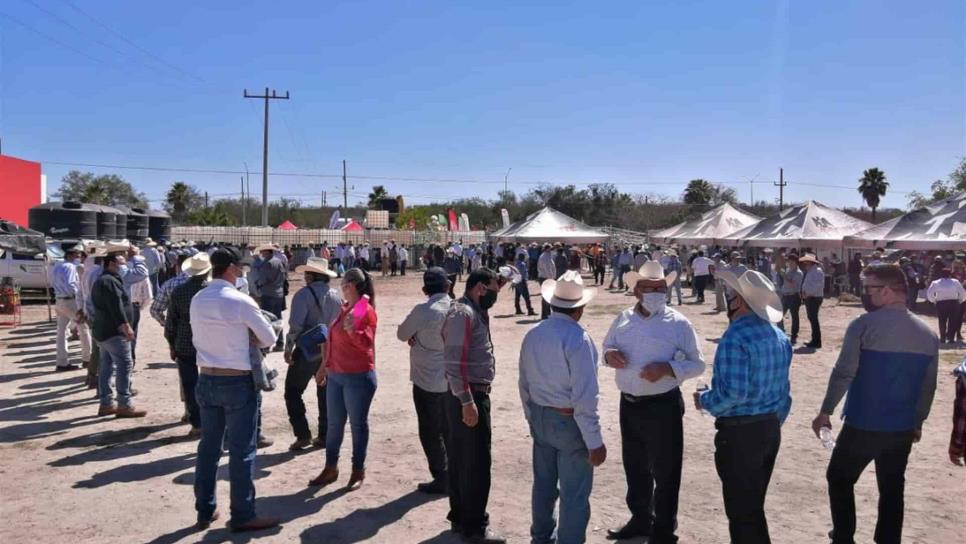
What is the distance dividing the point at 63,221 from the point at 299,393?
2432cm

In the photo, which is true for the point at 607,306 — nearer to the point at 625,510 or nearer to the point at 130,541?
the point at 625,510

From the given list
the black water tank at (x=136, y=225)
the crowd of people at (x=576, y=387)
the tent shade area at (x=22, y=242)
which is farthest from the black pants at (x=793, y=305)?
the black water tank at (x=136, y=225)

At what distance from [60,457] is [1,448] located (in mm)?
760

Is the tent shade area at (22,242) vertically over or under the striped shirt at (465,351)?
over

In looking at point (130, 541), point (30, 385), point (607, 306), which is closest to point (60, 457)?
point (130, 541)

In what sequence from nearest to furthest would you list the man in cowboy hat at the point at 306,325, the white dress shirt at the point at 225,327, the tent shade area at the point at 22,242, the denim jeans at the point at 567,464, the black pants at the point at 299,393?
the denim jeans at the point at 567,464, the white dress shirt at the point at 225,327, the man in cowboy hat at the point at 306,325, the black pants at the point at 299,393, the tent shade area at the point at 22,242

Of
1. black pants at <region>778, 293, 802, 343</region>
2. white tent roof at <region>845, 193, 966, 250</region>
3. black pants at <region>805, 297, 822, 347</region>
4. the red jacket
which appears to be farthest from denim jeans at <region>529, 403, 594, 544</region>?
white tent roof at <region>845, 193, 966, 250</region>

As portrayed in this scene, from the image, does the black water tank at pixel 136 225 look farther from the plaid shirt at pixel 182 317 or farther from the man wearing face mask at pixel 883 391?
the man wearing face mask at pixel 883 391

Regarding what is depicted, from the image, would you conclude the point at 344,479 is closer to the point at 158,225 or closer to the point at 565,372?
the point at 565,372

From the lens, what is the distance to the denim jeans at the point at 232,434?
16.0 feet

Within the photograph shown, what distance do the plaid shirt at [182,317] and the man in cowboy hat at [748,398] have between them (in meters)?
4.42

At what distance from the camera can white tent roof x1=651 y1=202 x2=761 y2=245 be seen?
34.1 metres

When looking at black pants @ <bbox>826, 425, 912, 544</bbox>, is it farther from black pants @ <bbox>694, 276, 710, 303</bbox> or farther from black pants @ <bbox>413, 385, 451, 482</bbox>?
black pants @ <bbox>694, 276, 710, 303</bbox>

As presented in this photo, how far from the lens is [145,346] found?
13102 mm
